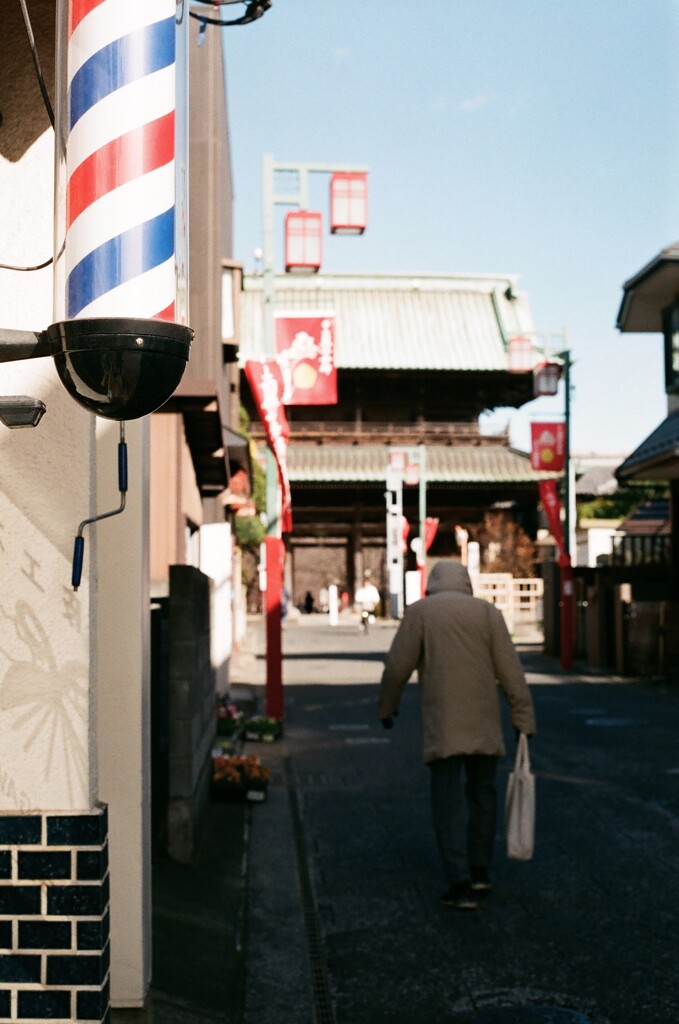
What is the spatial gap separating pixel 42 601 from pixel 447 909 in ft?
13.5

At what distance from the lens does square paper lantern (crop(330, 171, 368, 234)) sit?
16094 millimetres

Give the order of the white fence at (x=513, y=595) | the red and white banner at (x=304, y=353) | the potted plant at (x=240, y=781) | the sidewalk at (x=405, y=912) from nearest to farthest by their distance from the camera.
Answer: the sidewalk at (x=405, y=912), the potted plant at (x=240, y=781), the red and white banner at (x=304, y=353), the white fence at (x=513, y=595)

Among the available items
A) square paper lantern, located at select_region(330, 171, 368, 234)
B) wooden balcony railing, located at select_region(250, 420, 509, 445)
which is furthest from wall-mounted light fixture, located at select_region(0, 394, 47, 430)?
wooden balcony railing, located at select_region(250, 420, 509, 445)

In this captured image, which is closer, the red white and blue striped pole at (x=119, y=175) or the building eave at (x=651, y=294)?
the red white and blue striped pole at (x=119, y=175)

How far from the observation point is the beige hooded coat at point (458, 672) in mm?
6738

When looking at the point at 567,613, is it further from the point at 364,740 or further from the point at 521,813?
the point at 521,813

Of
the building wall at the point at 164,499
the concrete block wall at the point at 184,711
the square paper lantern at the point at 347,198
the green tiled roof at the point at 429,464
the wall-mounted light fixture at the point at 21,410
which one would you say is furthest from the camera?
the green tiled roof at the point at 429,464

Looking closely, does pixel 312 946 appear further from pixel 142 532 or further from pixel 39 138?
pixel 39 138

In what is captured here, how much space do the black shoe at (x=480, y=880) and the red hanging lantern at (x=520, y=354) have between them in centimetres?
2955

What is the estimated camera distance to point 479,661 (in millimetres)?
6836

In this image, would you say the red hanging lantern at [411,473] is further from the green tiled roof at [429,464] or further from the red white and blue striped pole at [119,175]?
the red white and blue striped pole at [119,175]

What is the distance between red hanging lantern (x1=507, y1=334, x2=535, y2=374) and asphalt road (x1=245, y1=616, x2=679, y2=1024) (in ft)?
77.9

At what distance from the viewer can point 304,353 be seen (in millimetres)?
15719

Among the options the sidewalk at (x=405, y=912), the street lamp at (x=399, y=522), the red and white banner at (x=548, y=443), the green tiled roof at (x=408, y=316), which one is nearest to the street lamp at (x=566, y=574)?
the red and white banner at (x=548, y=443)
